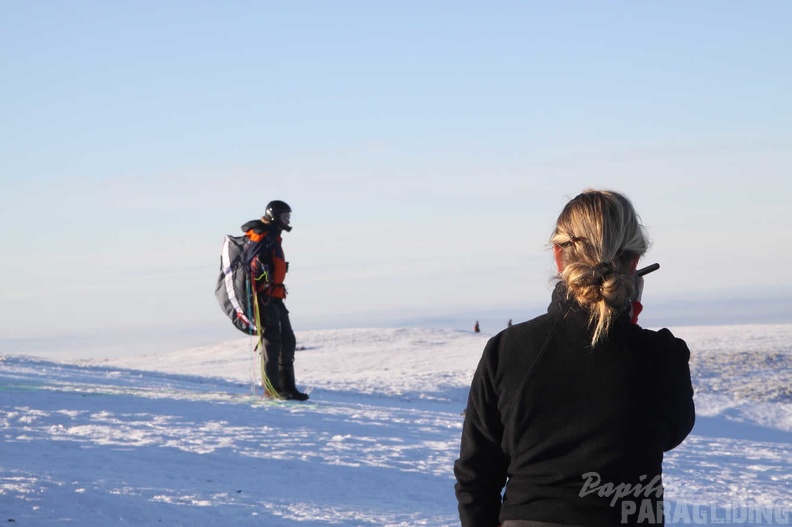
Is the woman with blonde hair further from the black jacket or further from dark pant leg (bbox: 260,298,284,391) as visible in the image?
dark pant leg (bbox: 260,298,284,391)

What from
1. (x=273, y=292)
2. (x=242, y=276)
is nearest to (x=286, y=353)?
(x=273, y=292)

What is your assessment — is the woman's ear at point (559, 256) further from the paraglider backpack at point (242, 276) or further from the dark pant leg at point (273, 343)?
the dark pant leg at point (273, 343)

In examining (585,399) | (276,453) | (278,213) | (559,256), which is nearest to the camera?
(585,399)

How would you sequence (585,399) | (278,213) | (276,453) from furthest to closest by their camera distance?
(278,213) < (276,453) < (585,399)

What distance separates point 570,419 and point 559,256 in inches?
18.7

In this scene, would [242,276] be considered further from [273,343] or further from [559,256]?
[559,256]

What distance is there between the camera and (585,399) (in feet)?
9.03

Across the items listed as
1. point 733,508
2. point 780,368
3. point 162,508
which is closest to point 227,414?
point 162,508

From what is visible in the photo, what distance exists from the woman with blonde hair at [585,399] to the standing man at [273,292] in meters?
9.13

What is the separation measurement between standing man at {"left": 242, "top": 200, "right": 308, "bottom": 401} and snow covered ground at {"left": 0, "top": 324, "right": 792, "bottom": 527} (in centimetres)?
48

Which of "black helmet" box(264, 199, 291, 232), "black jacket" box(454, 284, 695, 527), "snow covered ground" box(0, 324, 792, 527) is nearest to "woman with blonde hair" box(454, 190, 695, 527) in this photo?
"black jacket" box(454, 284, 695, 527)

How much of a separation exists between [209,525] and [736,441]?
23.3 ft

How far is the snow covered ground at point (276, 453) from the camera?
20.5ft

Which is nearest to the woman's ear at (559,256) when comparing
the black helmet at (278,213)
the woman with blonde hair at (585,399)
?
the woman with blonde hair at (585,399)
